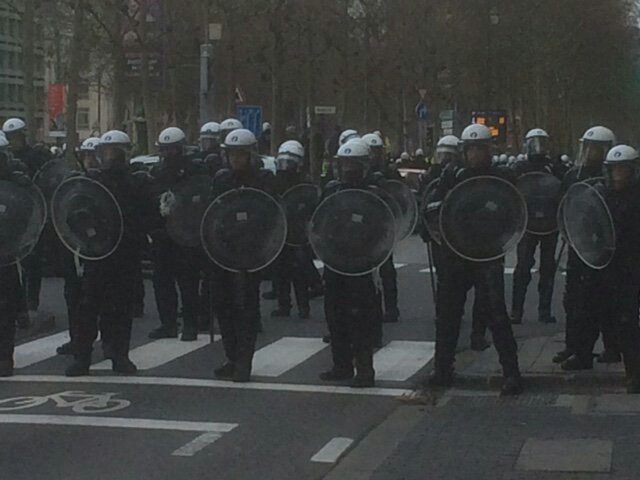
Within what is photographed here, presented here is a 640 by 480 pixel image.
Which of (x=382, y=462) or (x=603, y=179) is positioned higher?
(x=603, y=179)

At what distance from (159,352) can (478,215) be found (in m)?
3.95

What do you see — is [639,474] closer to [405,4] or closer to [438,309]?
[438,309]

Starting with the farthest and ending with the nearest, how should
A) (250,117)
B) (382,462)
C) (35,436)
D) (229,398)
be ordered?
(250,117)
(229,398)
(35,436)
(382,462)

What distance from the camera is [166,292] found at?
50.4 ft

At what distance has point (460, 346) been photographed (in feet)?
48.3

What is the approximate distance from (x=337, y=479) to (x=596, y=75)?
63.3 m

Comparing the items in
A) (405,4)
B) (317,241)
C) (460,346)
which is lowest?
(460,346)

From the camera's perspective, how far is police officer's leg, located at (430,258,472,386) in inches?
476

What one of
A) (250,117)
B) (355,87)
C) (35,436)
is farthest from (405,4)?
(35,436)

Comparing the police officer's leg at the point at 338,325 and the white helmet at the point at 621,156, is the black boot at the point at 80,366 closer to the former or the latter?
the police officer's leg at the point at 338,325

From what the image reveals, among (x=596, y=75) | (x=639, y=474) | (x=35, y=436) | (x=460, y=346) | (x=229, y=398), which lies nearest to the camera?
(x=639, y=474)

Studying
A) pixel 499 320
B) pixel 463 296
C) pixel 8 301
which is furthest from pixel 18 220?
pixel 499 320

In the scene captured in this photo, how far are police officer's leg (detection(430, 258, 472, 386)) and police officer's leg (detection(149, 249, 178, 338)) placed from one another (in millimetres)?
3889

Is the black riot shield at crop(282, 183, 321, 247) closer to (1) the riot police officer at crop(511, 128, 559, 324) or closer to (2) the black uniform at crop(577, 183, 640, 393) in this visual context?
(1) the riot police officer at crop(511, 128, 559, 324)
